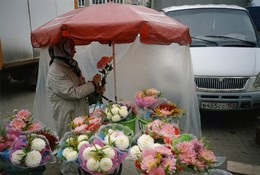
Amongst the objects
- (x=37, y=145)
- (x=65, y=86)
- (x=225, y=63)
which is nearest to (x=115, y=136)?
(x=37, y=145)

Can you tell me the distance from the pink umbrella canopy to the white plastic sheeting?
60cm

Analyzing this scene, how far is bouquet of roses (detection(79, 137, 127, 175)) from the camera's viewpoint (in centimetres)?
132

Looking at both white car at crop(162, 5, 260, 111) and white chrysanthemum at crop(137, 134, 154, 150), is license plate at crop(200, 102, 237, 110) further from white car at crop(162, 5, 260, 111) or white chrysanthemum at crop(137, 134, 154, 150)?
white chrysanthemum at crop(137, 134, 154, 150)

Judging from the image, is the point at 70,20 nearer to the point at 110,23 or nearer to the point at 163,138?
the point at 110,23

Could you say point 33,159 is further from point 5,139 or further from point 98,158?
point 98,158

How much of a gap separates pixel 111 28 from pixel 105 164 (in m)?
1.16

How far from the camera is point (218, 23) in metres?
4.98

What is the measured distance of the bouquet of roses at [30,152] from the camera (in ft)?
4.85

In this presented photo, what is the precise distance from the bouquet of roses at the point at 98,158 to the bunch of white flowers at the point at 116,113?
2.92 ft

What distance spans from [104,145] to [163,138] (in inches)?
14.8

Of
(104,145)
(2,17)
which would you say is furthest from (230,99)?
(2,17)

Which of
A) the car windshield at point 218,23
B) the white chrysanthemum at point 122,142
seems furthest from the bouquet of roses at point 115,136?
the car windshield at point 218,23

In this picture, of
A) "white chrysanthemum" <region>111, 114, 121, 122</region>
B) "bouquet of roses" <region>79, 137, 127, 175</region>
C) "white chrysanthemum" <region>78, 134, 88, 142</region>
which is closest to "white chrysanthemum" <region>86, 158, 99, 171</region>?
"bouquet of roses" <region>79, 137, 127, 175</region>

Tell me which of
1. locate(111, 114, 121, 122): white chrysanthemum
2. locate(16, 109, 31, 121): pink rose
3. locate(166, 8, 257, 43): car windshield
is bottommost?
locate(111, 114, 121, 122): white chrysanthemum
